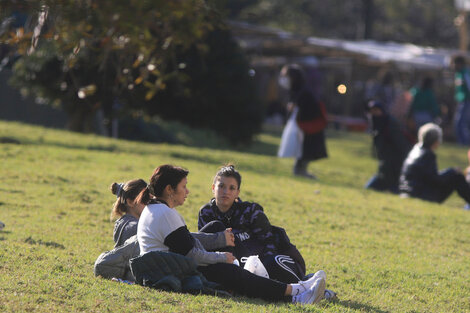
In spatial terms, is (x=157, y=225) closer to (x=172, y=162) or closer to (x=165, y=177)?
(x=165, y=177)

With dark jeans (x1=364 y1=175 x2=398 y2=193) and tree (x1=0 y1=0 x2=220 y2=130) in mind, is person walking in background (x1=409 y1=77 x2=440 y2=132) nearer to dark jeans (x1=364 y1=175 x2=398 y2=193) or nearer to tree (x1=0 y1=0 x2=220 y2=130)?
dark jeans (x1=364 y1=175 x2=398 y2=193)

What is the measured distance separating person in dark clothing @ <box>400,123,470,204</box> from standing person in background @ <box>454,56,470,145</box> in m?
7.09

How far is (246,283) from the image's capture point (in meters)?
5.91

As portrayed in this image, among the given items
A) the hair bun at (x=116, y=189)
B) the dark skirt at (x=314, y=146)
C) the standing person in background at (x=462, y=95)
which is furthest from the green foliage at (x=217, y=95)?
the hair bun at (x=116, y=189)

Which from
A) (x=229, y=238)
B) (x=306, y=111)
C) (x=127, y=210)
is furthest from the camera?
(x=306, y=111)

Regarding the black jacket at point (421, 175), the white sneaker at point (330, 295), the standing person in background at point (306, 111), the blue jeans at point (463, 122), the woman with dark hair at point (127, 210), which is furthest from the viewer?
the blue jeans at point (463, 122)

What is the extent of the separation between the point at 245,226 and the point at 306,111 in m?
7.54

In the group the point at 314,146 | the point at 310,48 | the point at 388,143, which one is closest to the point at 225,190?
the point at 314,146

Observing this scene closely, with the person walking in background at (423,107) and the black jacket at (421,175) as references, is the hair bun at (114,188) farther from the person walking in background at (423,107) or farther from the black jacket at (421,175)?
the person walking in background at (423,107)

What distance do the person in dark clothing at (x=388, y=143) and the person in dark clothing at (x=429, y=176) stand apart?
942 mm

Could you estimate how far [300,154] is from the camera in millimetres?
14156

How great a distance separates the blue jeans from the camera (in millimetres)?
20891

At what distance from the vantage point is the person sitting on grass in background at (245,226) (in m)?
6.34

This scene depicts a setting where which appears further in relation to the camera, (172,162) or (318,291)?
(172,162)
